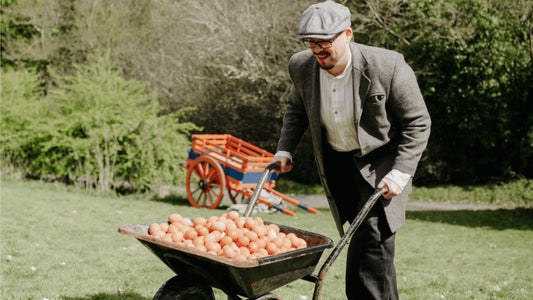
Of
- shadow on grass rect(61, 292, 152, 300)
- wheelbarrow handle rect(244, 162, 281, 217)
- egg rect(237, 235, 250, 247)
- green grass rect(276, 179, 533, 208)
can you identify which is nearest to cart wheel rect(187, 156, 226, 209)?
green grass rect(276, 179, 533, 208)

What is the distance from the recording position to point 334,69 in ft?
9.11

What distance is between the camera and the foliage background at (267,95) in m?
11.5

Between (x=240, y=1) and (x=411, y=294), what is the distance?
43.8ft

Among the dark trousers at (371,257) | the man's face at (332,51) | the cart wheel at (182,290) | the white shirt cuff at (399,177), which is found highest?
the man's face at (332,51)

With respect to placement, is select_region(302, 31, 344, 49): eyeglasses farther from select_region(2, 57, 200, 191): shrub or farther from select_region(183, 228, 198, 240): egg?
select_region(2, 57, 200, 191): shrub

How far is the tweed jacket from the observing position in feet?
8.97

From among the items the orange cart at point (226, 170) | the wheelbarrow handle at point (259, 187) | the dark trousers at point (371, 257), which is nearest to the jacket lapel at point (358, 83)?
the dark trousers at point (371, 257)

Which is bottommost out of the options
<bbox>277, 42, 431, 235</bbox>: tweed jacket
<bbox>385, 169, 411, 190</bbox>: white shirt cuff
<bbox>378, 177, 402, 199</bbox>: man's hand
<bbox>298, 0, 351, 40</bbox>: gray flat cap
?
<bbox>378, 177, 402, 199</bbox>: man's hand

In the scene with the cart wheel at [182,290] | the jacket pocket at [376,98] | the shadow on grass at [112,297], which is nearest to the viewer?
the cart wheel at [182,290]

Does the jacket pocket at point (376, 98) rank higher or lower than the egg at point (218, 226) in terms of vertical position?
higher

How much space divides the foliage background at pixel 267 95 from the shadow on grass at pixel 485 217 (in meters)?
1.98

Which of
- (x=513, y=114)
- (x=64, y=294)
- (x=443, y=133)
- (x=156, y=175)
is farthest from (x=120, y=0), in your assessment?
(x=64, y=294)

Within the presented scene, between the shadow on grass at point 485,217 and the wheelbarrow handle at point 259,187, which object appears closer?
the wheelbarrow handle at point 259,187

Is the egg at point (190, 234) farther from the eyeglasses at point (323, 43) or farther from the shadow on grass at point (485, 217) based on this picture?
the shadow on grass at point (485, 217)
